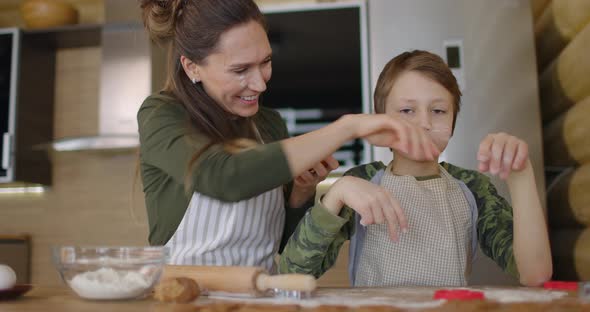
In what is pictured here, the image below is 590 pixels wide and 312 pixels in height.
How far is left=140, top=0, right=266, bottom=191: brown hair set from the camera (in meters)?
1.26

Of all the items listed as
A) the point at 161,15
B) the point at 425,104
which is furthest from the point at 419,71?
the point at 161,15

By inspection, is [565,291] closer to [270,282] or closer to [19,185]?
[270,282]

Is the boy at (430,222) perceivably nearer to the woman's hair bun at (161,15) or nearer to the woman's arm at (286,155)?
the woman's arm at (286,155)

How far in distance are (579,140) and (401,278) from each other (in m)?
1.19

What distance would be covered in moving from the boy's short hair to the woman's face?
0.94 ft

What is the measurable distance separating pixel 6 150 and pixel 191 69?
2.33 metres

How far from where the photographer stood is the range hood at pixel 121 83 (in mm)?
3146

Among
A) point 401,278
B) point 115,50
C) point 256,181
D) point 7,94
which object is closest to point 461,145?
point 401,278

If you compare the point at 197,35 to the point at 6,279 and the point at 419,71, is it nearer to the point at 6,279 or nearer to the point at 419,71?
the point at 419,71

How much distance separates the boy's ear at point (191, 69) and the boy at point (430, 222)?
0.43 meters

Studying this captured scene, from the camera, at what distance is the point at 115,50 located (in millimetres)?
3221

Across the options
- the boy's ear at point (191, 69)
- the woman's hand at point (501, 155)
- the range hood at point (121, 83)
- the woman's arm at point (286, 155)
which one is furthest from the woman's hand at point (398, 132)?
the range hood at point (121, 83)

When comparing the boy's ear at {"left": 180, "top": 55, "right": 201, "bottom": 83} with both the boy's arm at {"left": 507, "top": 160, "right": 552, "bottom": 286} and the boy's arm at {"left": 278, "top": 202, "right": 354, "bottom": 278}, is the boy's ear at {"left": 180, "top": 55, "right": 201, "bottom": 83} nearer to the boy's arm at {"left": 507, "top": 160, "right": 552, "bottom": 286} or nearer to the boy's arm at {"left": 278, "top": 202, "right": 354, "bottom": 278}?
the boy's arm at {"left": 278, "top": 202, "right": 354, "bottom": 278}

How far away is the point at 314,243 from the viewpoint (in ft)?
3.50
